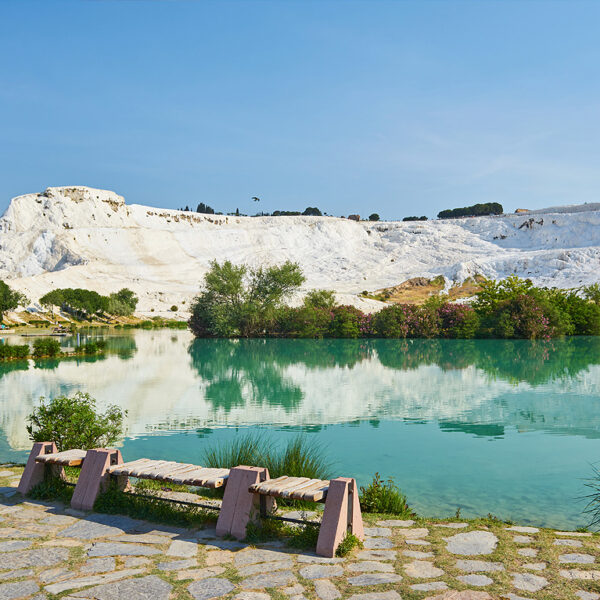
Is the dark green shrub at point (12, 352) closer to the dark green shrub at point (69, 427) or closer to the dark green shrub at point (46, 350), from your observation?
the dark green shrub at point (46, 350)

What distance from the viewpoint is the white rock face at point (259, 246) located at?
65938 mm

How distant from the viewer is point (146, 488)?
535cm

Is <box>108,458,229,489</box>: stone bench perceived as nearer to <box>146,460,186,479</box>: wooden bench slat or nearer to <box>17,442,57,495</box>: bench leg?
<box>146,460,186,479</box>: wooden bench slat

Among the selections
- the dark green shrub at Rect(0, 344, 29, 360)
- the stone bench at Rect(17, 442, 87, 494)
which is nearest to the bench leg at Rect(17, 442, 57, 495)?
the stone bench at Rect(17, 442, 87, 494)

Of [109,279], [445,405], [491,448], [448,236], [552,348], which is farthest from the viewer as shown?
[448,236]

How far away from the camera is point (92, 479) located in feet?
15.8

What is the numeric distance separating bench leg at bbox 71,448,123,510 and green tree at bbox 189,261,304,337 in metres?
27.4

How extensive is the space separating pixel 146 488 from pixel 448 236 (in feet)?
270

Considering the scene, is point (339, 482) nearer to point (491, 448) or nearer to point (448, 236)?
point (491, 448)

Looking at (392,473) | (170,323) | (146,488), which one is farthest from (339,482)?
(170,323)

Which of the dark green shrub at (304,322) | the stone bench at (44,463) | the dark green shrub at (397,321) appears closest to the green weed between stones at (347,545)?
the stone bench at (44,463)

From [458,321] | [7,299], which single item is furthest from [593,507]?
[7,299]

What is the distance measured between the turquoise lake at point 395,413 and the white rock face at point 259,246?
41.4 meters

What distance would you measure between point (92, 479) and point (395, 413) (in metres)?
6.76
